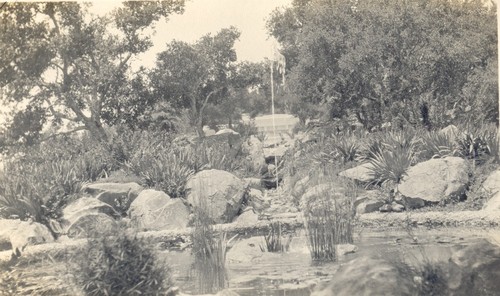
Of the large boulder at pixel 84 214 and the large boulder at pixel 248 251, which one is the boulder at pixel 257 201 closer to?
the large boulder at pixel 248 251

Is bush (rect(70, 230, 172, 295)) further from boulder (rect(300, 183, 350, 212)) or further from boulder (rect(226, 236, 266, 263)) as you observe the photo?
boulder (rect(300, 183, 350, 212))

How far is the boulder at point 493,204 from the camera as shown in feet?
17.4

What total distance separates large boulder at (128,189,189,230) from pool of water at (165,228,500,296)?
406 millimetres

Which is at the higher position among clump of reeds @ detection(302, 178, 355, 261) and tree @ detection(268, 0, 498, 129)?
tree @ detection(268, 0, 498, 129)

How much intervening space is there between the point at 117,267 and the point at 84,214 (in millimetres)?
1333

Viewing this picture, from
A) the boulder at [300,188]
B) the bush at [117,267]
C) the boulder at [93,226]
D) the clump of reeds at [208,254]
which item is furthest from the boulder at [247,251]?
the boulder at [93,226]

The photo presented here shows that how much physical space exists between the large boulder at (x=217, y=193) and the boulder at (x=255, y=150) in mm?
271

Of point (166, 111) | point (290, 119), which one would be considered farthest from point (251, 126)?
point (166, 111)

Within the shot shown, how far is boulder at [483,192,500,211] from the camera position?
17.4ft

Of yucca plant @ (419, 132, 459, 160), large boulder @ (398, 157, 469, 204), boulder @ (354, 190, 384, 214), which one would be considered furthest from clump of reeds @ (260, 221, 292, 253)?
yucca plant @ (419, 132, 459, 160)

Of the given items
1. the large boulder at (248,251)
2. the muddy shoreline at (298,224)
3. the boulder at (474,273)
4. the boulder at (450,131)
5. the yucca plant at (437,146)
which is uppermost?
the boulder at (450,131)

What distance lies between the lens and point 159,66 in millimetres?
5344

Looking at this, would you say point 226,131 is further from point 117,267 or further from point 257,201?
point 117,267

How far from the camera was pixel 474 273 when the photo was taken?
436cm
